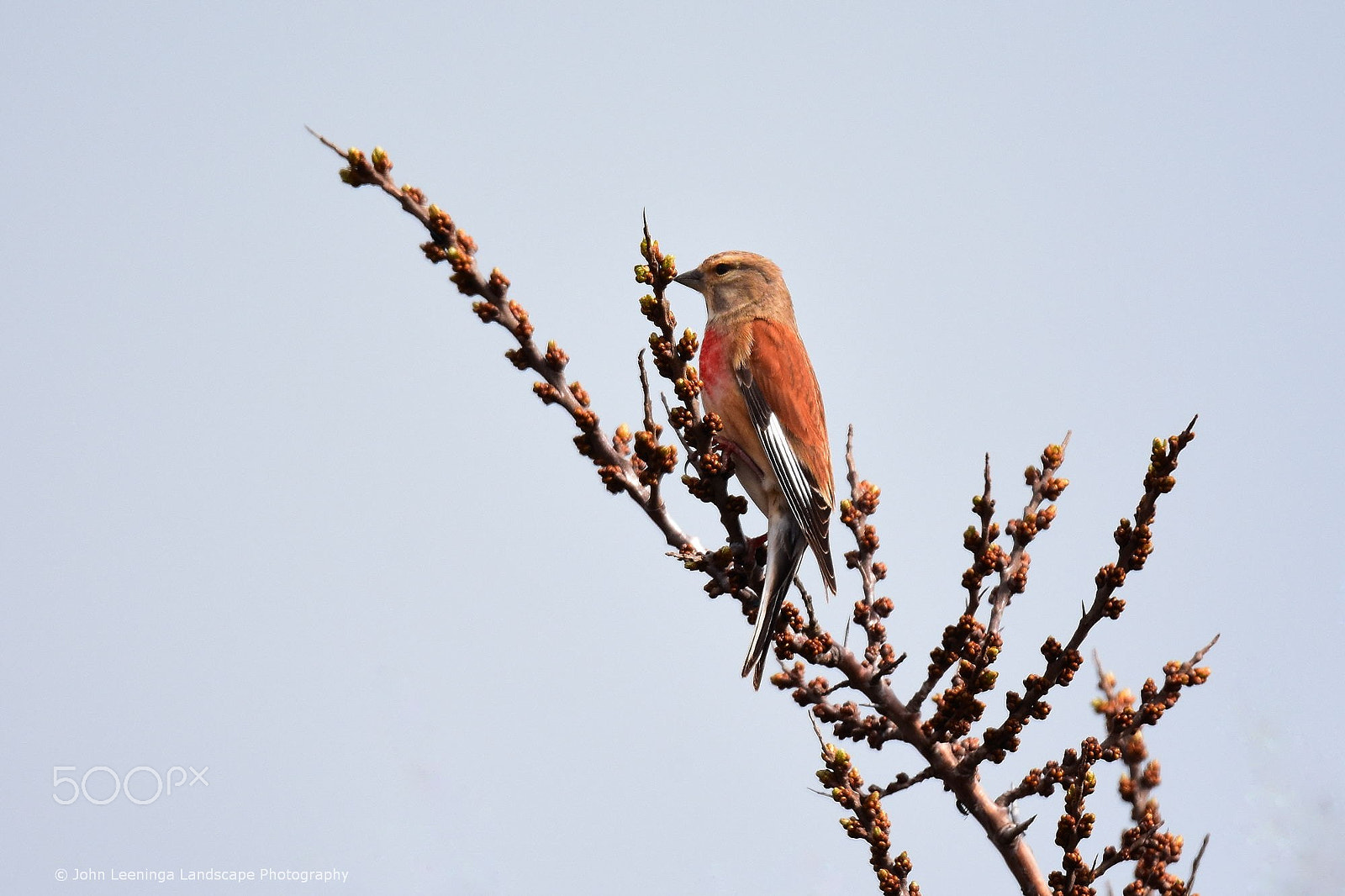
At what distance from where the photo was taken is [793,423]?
5.51 meters

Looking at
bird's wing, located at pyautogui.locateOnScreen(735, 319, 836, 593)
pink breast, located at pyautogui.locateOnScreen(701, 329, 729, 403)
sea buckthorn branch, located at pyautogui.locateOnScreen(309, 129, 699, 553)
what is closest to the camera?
sea buckthorn branch, located at pyautogui.locateOnScreen(309, 129, 699, 553)

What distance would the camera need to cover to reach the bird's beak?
21.8 ft

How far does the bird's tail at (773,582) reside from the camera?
419 centimetres

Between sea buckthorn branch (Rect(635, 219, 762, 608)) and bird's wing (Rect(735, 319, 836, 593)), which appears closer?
sea buckthorn branch (Rect(635, 219, 762, 608))

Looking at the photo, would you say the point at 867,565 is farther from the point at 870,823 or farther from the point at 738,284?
the point at 738,284

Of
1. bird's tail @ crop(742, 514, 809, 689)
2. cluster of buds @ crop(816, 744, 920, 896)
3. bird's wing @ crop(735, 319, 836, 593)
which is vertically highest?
bird's wing @ crop(735, 319, 836, 593)

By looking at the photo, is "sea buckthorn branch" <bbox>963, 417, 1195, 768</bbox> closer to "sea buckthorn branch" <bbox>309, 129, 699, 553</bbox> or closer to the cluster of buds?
the cluster of buds

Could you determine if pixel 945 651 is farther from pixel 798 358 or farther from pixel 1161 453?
pixel 798 358

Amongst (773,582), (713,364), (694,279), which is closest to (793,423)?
(713,364)

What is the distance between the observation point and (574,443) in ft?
12.3

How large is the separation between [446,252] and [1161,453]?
2341 millimetres

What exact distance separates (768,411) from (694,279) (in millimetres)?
1509

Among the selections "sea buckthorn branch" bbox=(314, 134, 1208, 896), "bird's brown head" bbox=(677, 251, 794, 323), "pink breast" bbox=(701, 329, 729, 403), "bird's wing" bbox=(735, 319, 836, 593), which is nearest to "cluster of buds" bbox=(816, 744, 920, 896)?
Result: "sea buckthorn branch" bbox=(314, 134, 1208, 896)

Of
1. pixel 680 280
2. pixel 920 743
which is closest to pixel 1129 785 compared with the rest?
pixel 920 743
